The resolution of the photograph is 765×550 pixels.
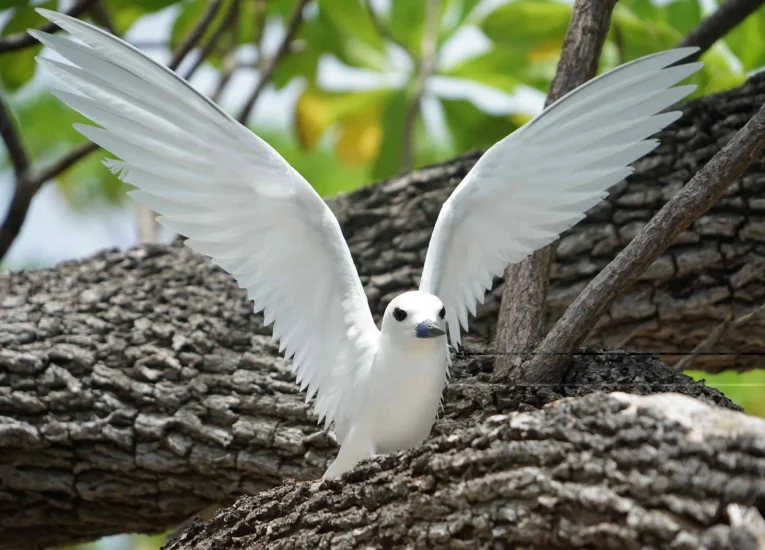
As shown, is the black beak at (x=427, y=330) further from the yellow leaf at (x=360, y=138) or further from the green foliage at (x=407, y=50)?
the yellow leaf at (x=360, y=138)

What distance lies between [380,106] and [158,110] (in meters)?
2.64

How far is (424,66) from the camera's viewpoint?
395 centimetres

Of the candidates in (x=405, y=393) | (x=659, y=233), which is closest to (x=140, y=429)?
(x=405, y=393)

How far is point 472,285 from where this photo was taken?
6.64ft

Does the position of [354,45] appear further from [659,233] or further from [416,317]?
[416,317]

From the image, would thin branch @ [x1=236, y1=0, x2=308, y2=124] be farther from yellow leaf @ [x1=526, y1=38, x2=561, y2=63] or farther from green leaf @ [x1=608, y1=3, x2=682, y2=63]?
green leaf @ [x1=608, y1=3, x2=682, y2=63]

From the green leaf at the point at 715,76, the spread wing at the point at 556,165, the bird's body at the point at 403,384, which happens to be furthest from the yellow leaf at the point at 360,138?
the bird's body at the point at 403,384

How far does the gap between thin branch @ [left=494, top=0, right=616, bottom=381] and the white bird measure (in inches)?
6.1

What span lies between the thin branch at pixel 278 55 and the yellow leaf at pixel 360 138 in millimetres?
725

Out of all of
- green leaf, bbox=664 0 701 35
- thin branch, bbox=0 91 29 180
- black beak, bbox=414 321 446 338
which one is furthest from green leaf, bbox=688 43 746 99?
thin branch, bbox=0 91 29 180

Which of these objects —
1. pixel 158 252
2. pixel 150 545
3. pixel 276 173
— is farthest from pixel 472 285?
pixel 150 545

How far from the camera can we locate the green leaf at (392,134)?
3.98 m

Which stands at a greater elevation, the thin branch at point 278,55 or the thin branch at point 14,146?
the thin branch at point 278,55

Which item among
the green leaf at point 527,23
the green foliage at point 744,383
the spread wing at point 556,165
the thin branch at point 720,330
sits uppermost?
the green leaf at point 527,23
